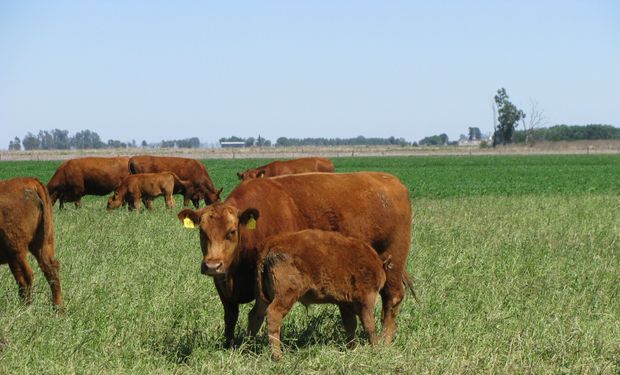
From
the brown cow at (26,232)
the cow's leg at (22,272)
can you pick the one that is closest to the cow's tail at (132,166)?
the brown cow at (26,232)

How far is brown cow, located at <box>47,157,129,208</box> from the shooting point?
24.8 metres

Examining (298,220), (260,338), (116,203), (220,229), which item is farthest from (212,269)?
(116,203)

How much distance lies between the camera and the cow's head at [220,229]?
24.5ft

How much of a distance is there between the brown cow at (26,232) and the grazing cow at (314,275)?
283 cm

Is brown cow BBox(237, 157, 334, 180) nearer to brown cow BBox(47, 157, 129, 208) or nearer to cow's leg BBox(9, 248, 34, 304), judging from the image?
brown cow BBox(47, 157, 129, 208)

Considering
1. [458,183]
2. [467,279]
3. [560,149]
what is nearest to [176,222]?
[467,279]

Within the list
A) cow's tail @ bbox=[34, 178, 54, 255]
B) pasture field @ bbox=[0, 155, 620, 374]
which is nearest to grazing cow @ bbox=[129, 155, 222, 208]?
pasture field @ bbox=[0, 155, 620, 374]

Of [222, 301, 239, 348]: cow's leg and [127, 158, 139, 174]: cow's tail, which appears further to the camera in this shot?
[127, 158, 139, 174]: cow's tail

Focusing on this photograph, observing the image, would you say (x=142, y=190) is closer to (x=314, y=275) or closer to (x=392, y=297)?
(x=392, y=297)

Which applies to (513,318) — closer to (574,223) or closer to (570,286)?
(570,286)

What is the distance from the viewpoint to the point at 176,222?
1852cm

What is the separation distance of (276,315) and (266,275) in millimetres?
368

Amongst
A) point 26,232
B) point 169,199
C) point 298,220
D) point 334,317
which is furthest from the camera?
point 169,199

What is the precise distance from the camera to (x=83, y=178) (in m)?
25.1
